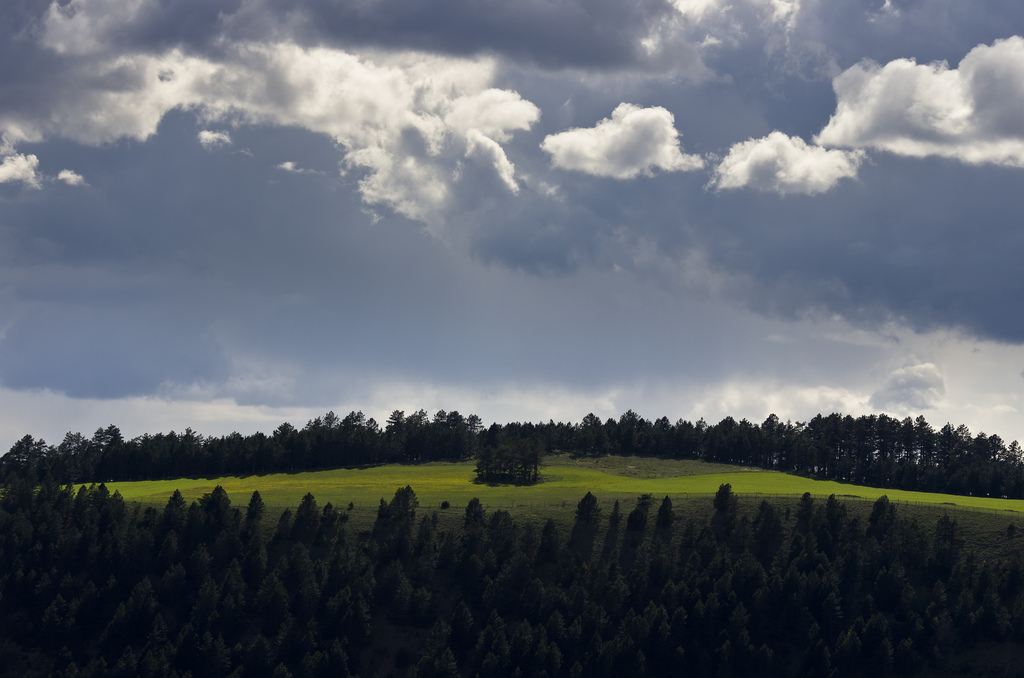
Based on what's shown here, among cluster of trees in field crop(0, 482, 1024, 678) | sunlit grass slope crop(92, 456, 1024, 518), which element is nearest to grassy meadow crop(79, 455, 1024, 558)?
sunlit grass slope crop(92, 456, 1024, 518)

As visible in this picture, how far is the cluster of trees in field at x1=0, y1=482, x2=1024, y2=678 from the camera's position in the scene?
366ft

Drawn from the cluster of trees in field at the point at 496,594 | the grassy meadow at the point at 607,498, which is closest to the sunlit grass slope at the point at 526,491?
the grassy meadow at the point at 607,498

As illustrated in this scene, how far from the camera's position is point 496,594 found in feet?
402

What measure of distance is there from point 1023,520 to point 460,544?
95645 millimetres

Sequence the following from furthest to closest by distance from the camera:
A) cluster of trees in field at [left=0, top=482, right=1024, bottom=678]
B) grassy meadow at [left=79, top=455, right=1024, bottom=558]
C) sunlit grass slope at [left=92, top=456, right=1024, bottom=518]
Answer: sunlit grass slope at [left=92, top=456, right=1024, bottom=518] → grassy meadow at [left=79, top=455, right=1024, bottom=558] → cluster of trees in field at [left=0, top=482, right=1024, bottom=678]

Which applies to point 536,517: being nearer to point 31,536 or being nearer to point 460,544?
point 460,544

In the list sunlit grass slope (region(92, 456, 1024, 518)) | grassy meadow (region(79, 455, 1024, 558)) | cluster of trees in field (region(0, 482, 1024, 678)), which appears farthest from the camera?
sunlit grass slope (region(92, 456, 1024, 518))

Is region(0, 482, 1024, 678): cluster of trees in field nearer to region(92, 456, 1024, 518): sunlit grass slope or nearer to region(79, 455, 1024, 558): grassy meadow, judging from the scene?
region(79, 455, 1024, 558): grassy meadow

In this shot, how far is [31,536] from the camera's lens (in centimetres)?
14188

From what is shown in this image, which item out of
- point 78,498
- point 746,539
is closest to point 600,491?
point 746,539

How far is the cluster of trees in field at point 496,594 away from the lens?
112 meters

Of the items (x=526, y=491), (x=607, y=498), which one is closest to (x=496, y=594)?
(x=607, y=498)

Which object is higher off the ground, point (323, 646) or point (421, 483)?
point (421, 483)

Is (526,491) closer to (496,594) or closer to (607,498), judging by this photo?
(607,498)
